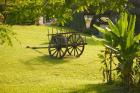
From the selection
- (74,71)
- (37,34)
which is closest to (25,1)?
(74,71)

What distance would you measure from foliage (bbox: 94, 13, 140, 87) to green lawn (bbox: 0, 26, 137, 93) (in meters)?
0.60

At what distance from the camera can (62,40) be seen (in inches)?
723

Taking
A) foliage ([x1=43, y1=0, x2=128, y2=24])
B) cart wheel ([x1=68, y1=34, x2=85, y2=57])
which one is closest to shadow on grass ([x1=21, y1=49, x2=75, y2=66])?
cart wheel ([x1=68, y1=34, x2=85, y2=57])

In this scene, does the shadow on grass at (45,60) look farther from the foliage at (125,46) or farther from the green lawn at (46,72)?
the foliage at (125,46)

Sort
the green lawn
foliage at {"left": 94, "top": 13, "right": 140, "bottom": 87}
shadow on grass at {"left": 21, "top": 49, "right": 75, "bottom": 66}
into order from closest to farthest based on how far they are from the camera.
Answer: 1. foliage at {"left": 94, "top": 13, "right": 140, "bottom": 87}
2. the green lawn
3. shadow on grass at {"left": 21, "top": 49, "right": 75, "bottom": 66}

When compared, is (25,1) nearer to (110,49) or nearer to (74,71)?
(110,49)

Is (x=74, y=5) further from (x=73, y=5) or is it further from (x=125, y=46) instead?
(x=125, y=46)

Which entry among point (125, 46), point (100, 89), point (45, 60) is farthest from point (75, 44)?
point (125, 46)

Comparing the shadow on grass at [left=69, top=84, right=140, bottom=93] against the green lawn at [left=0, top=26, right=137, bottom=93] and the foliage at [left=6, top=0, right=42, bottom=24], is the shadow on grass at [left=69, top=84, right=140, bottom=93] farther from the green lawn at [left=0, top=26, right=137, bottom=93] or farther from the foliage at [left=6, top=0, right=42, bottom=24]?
the foliage at [left=6, top=0, right=42, bottom=24]

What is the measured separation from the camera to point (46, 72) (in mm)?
14570

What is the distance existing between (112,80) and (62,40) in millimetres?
7753

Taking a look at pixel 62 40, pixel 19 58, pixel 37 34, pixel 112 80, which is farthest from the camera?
pixel 37 34

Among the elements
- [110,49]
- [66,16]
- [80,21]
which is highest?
[66,16]

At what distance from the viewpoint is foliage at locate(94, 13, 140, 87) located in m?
9.54
